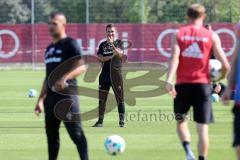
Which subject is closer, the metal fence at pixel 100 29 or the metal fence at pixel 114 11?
the metal fence at pixel 100 29

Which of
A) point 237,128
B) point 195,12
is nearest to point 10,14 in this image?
point 195,12

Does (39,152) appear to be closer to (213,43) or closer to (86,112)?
(213,43)

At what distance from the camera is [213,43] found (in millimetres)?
11031

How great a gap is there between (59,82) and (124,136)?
16.6ft

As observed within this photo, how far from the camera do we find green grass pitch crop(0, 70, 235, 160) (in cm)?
1294

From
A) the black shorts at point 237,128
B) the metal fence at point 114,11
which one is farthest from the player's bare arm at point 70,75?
the metal fence at point 114,11

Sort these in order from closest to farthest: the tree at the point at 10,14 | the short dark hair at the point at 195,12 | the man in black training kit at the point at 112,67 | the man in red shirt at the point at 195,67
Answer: the short dark hair at the point at 195,12 < the man in red shirt at the point at 195,67 < the man in black training kit at the point at 112,67 < the tree at the point at 10,14

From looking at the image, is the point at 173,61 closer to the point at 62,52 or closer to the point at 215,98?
the point at 62,52

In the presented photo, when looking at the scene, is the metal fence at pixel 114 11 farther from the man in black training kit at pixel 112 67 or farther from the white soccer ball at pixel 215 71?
the white soccer ball at pixel 215 71

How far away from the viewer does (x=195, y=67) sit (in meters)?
10.9

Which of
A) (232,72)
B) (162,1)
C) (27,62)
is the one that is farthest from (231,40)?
(232,72)

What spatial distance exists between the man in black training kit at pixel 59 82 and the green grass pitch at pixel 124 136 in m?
1.92

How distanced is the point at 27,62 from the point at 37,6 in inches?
185

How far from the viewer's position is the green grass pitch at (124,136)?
1294 cm
